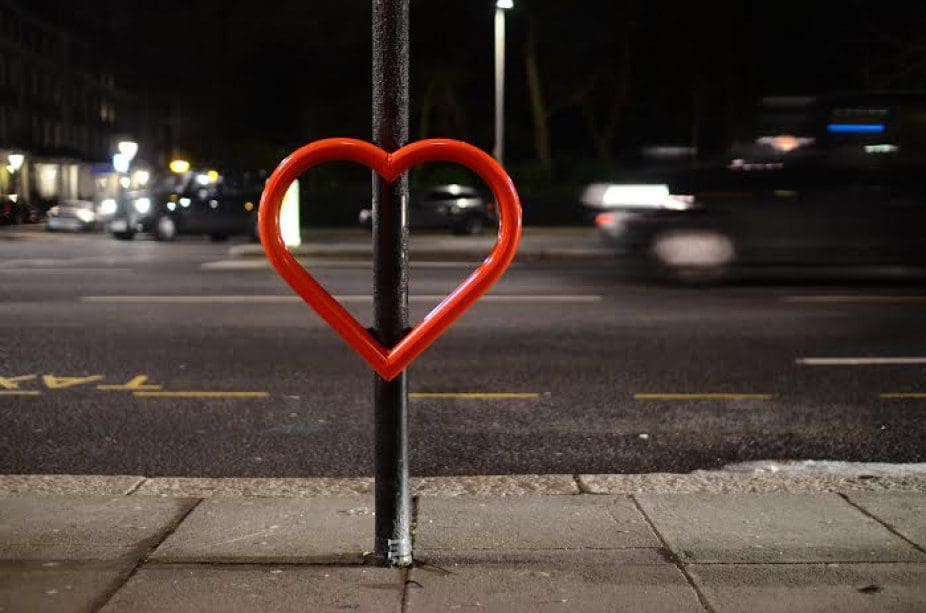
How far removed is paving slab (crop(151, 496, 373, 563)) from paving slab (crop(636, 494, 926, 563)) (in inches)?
49.0

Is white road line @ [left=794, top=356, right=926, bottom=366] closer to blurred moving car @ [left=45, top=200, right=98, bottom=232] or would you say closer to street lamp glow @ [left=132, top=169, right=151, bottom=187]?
blurred moving car @ [left=45, top=200, right=98, bottom=232]

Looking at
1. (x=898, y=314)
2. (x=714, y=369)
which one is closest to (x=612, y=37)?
(x=898, y=314)

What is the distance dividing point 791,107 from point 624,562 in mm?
12215

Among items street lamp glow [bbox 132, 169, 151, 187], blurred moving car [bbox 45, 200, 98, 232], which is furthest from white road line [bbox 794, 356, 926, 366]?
street lamp glow [bbox 132, 169, 151, 187]

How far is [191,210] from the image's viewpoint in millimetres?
29453

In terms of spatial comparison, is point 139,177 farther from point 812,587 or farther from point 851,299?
point 812,587

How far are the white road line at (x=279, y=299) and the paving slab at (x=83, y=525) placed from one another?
811 cm

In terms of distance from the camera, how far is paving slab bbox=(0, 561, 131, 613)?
4.01m

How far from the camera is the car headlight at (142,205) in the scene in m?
30.0

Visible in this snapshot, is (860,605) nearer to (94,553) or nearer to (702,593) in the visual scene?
(702,593)

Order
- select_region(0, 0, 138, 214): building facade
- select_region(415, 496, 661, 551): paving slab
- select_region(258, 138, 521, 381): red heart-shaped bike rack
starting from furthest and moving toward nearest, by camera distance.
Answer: select_region(0, 0, 138, 214): building facade → select_region(415, 496, 661, 551): paving slab → select_region(258, 138, 521, 381): red heart-shaped bike rack

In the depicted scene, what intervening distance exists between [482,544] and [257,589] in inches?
37.1

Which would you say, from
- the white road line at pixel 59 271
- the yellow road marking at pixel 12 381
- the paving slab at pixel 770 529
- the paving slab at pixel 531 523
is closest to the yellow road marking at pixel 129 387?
the yellow road marking at pixel 12 381

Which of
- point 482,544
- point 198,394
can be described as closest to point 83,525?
point 482,544
